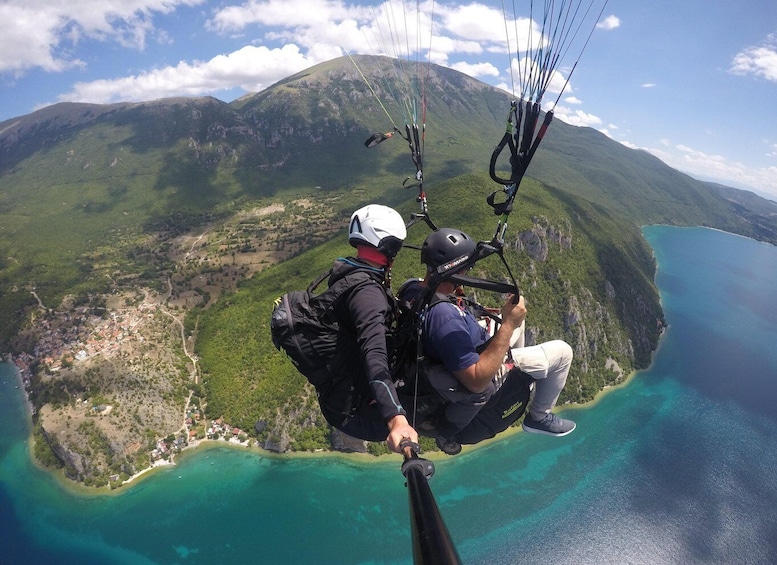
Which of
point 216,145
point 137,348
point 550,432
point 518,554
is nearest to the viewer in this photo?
point 550,432

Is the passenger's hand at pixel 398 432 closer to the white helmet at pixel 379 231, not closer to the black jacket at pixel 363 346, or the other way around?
the black jacket at pixel 363 346

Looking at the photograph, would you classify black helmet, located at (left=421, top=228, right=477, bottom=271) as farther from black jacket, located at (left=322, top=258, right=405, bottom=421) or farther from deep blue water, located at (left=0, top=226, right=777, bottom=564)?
deep blue water, located at (left=0, top=226, right=777, bottom=564)

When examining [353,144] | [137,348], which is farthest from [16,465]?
[353,144]

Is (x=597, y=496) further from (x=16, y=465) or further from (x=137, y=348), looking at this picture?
(x=16, y=465)

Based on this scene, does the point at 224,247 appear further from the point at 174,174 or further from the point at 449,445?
the point at 449,445

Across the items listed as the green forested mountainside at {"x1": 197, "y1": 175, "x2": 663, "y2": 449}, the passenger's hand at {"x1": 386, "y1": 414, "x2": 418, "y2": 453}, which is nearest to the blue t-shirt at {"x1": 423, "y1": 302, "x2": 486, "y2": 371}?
the passenger's hand at {"x1": 386, "y1": 414, "x2": 418, "y2": 453}

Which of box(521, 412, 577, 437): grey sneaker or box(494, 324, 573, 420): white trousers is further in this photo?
box(521, 412, 577, 437): grey sneaker
